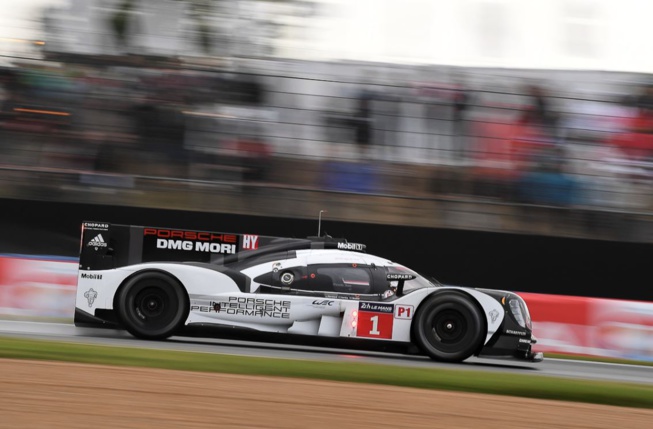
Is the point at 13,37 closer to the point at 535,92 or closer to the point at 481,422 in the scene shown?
the point at 535,92

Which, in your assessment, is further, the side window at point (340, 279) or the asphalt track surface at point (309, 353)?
the side window at point (340, 279)

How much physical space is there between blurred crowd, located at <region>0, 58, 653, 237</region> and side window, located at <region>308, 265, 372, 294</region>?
2.59 meters

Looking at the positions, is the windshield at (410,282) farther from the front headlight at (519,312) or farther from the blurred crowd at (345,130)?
the blurred crowd at (345,130)

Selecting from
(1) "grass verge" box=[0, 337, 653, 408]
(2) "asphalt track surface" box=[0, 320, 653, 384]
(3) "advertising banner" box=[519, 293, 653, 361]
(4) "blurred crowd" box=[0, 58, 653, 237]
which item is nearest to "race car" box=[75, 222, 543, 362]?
(2) "asphalt track surface" box=[0, 320, 653, 384]

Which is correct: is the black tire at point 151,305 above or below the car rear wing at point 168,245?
below

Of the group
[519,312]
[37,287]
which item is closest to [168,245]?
[37,287]

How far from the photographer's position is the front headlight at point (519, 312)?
27.0 ft

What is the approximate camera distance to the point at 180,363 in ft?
21.5

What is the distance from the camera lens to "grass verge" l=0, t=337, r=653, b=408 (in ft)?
21.2

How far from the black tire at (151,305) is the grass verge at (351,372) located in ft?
3.21

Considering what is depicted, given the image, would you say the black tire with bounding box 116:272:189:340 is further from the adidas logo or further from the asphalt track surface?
the adidas logo

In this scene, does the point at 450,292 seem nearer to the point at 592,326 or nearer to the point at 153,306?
the point at 592,326

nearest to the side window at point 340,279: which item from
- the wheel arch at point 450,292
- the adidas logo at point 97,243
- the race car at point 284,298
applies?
the race car at point 284,298

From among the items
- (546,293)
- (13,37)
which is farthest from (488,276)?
(13,37)
